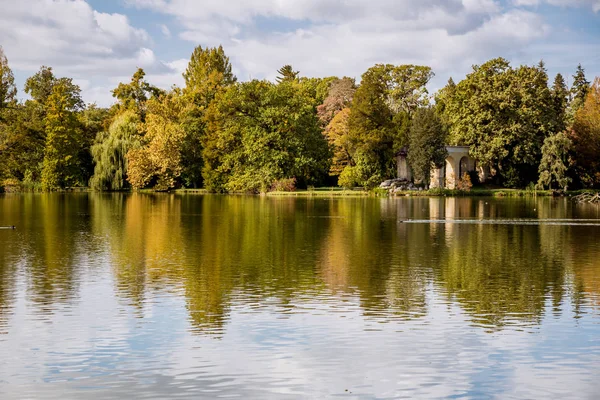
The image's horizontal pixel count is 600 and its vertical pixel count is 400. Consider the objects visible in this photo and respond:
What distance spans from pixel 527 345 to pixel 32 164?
3258 inches

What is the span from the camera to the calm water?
9.96m

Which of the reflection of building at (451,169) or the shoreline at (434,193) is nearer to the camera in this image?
the shoreline at (434,193)

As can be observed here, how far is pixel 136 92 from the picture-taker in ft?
311

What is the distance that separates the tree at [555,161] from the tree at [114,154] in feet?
135

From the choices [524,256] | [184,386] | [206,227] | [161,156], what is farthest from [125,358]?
[161,156]

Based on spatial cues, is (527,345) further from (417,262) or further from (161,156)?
(161,156)

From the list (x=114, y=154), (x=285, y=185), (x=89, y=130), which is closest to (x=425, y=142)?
(x=285, y=185)

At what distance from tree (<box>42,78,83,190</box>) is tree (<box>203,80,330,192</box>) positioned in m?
15.0

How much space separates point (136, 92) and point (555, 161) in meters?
50.2

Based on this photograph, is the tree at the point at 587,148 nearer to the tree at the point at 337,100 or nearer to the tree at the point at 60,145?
the tree at the point at 337,100

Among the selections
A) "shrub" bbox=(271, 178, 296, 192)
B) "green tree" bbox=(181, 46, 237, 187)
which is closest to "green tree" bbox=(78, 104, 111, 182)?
"green tree" bbox=(181, 46, 237, 187)

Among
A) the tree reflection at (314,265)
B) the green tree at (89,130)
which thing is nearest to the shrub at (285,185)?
the green tree at (89,130)

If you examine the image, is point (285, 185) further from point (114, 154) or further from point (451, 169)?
point (114, 154)

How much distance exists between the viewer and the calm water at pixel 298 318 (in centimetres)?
996
